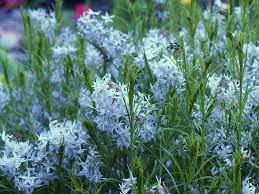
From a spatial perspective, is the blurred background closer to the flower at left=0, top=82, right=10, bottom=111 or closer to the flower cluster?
the flower at left=0, top=82, right=10, bottom=111

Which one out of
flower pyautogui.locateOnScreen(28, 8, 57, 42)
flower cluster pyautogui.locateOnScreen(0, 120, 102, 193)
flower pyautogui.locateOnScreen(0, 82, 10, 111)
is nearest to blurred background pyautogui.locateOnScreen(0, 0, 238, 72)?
flower pyautogui.locateOnScreen(28, 8, 57, 42)

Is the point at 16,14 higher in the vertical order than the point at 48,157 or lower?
higher

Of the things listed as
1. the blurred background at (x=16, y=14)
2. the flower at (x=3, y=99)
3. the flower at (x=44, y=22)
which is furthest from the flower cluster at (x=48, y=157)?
the blurred background at (x=16, y=14)

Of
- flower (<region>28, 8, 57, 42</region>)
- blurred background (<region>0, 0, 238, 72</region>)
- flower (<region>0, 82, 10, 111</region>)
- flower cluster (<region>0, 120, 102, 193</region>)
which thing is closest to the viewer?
flower cluster (<region>0, 120, 102, 193</region>)

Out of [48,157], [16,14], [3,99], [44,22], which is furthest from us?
[16,14]

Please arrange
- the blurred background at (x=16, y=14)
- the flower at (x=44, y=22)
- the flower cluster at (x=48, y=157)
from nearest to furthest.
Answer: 1. the flower cluster at (x=48, y=157)
2. the flower at (x=44, y=22)
3. the blurred background at (x=16, y=14)

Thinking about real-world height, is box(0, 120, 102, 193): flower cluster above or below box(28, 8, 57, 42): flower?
below

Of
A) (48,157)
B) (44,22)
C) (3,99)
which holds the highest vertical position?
(44,22)

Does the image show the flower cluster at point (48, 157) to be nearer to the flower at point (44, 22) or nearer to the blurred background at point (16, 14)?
the flower at point (44, 22)

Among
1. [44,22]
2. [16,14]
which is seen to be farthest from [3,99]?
[16,14]

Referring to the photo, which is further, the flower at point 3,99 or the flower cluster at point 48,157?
the flower at point 3,99

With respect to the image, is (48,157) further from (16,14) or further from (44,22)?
(16,14)

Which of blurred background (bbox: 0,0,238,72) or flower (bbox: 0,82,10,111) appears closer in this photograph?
flower (bbox: 0,82,10,111)

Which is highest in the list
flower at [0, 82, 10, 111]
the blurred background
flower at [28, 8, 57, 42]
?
the blurred background
